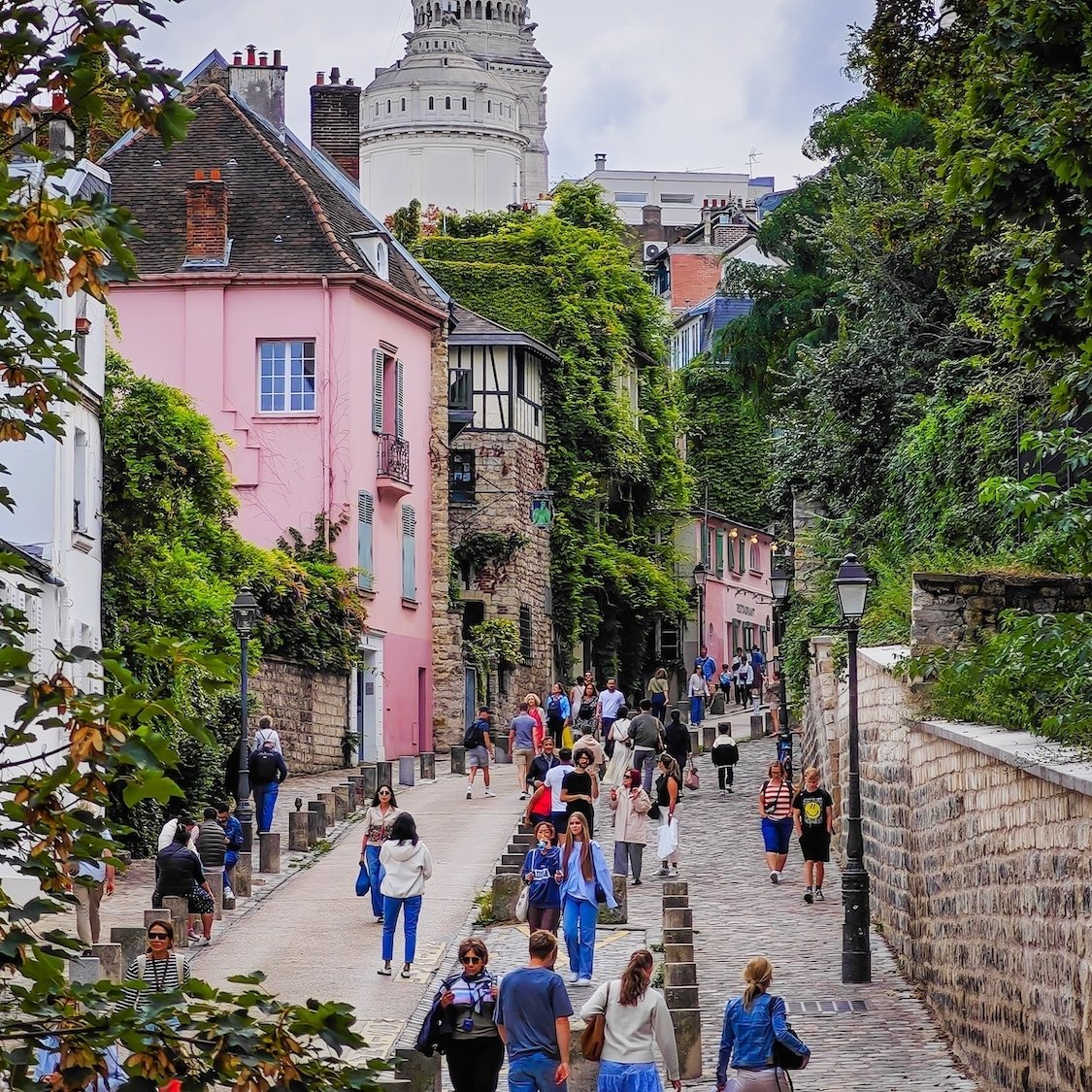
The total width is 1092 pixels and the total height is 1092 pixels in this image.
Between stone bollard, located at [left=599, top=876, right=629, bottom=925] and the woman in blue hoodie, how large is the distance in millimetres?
3529

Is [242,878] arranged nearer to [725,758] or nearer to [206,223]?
[725,758]

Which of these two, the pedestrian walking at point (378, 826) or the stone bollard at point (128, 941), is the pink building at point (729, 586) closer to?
the pedestrian walking at point (378, 826)

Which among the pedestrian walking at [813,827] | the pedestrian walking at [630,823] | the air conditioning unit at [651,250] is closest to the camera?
the pedestrian walking at [813,827]

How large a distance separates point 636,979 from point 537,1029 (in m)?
0.74

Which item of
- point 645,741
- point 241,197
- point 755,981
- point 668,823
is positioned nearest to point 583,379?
point 241,197

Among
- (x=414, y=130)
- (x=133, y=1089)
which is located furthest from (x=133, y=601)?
(x=414, y=130)

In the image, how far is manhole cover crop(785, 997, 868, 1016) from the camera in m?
18.0

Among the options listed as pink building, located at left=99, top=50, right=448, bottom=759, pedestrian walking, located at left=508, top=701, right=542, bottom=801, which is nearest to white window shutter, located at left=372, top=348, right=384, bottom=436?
pink building, located at left=99, top=50, right=448, bottom=759

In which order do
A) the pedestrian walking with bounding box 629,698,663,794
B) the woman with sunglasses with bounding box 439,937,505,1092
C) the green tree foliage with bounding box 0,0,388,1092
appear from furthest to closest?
the pedestrian walking with bounding box 629,698,663,794, the woman with sunglasses with bounding box 439,937,505,1092, the green tree foliage with bounding box 0,0,388,1092

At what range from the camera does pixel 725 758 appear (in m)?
34.0

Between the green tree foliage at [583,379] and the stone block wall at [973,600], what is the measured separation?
31661 millimetres

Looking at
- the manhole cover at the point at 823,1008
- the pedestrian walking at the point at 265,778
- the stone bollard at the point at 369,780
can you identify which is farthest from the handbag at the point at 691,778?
the manhole cover at the point at 823,1008

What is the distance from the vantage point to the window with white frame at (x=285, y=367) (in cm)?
4131

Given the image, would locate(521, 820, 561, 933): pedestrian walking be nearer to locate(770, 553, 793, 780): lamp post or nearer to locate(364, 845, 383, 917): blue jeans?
locate(364, 845, 383, 917): blue jeans
